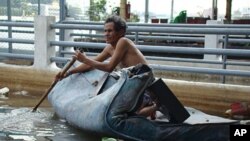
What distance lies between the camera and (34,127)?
17.5 ft

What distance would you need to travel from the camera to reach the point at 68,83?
19.2 feet

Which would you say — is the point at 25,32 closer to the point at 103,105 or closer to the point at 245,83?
the point at 245,83

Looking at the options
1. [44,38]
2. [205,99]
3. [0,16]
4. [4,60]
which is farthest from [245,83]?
[0,16]

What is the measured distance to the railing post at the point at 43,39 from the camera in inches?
301

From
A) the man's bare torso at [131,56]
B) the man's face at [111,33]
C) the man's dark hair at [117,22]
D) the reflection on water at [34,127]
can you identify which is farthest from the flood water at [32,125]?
the man's dark hair at [117,22]

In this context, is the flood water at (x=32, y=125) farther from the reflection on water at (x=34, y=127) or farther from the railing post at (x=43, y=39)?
the railing post at (x=43, y=39)

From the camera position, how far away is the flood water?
16.0 ft

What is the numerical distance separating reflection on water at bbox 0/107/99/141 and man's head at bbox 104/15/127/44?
120 cm

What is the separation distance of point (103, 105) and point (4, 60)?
568cm

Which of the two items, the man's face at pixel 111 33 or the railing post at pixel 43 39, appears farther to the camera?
the railing post at pixel 43 39

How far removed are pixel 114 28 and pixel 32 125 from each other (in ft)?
5.10

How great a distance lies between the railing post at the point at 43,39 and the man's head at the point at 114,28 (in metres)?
2.57

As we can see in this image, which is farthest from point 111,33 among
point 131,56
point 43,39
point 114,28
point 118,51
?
point 43,39

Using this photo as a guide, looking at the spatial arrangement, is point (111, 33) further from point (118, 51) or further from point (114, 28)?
point (118, 51)
